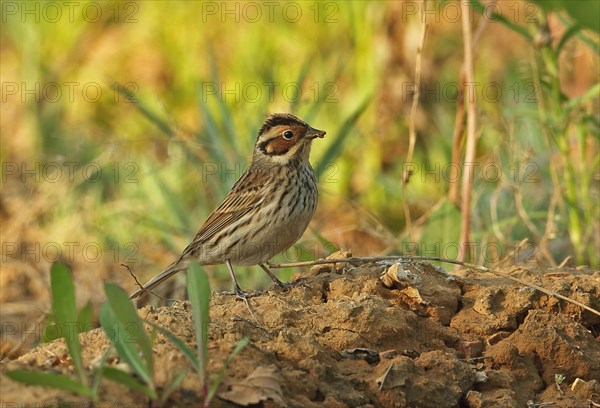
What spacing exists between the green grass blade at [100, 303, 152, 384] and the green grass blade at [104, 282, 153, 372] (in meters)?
0.03

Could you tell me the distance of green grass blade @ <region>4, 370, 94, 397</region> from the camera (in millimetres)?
2936

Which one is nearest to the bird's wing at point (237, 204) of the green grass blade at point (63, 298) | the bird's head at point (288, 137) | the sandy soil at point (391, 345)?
the bird's head at point (288, 137)

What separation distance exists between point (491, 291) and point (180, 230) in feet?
11.5

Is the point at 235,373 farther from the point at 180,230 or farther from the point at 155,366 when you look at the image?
the point at 180,230

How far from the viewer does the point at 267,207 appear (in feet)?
19.4

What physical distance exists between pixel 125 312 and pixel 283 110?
6.41m

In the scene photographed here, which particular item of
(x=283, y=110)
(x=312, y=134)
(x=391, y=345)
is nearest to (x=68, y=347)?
(x=391, y=345)

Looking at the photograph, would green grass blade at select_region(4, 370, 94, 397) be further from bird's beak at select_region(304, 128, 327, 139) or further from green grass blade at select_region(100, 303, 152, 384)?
bird's beak at select_region(304, 128, 327, 139)

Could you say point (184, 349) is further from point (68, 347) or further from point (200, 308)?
point (68, 347)

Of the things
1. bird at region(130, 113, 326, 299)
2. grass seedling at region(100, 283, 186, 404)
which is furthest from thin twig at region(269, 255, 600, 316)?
grass seedling at region(100, 283, 186, 404)

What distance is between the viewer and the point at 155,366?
328cm

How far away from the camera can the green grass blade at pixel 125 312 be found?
124 inches

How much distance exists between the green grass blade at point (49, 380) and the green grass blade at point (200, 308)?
369 mm

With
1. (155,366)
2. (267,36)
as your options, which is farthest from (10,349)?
(267,36)
